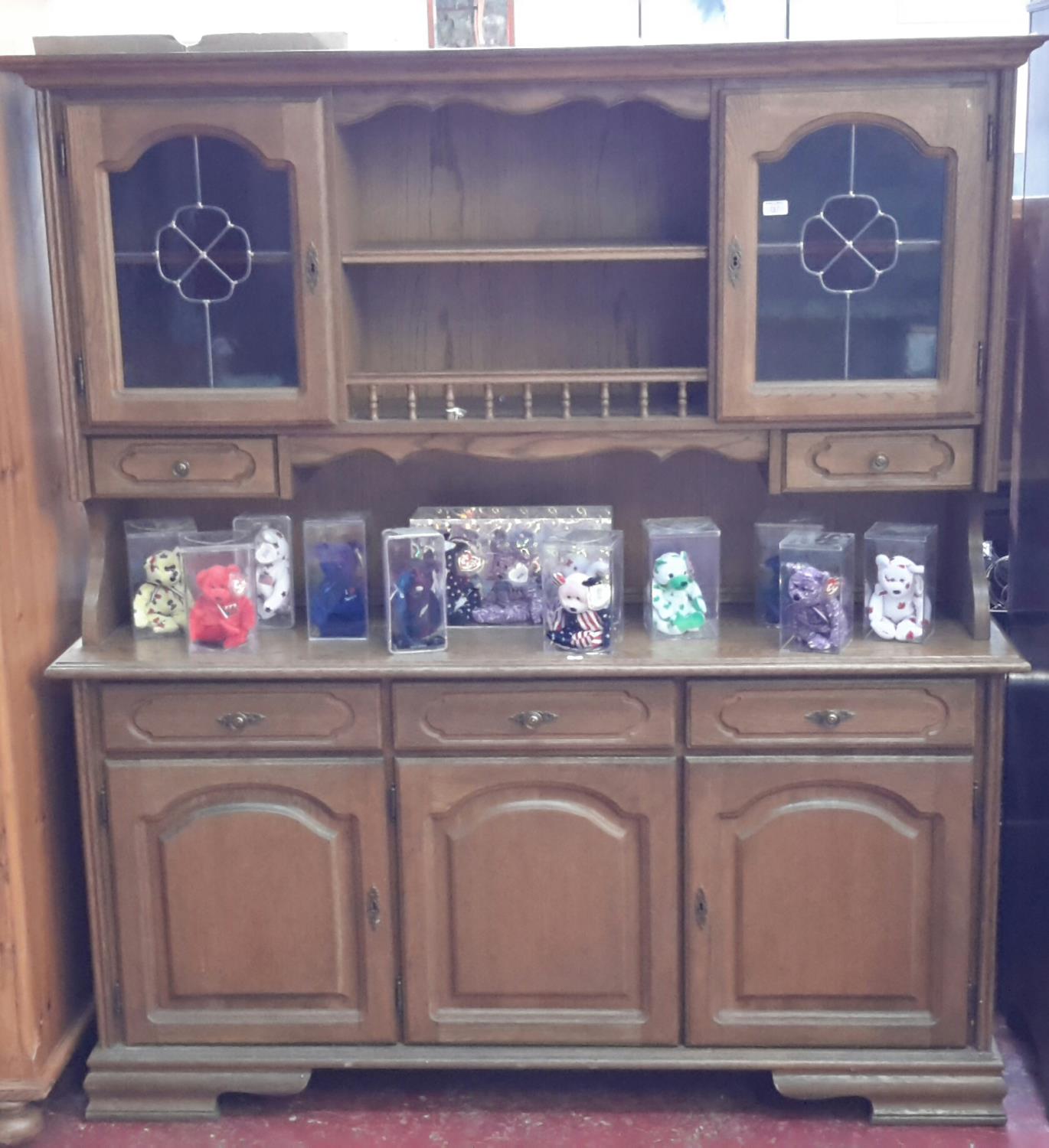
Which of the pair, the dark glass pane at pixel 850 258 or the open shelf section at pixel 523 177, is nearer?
the dark glass pane at pixel 850 258

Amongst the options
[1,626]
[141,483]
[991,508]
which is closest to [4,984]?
[1,626]

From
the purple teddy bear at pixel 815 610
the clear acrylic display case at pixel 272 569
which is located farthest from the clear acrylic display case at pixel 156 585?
the purple teddy bear at pixel 815 610

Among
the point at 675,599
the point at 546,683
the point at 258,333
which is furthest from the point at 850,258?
the point at 258,333

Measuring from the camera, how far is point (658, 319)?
2.37m

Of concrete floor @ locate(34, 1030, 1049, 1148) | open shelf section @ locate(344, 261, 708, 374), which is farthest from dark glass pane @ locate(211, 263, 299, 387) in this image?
concrete floor @ locate(34, 1030, 1049, 1148)

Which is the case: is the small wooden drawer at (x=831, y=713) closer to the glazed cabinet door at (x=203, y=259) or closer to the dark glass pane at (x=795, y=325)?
the dark glass pane at (x=795, y=325)

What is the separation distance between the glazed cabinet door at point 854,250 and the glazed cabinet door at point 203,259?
2.16ft

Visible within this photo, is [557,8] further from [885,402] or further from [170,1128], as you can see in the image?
[170,1128]

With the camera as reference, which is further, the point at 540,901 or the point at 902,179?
the point at 540,901

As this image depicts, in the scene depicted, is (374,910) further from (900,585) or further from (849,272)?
(849,272)

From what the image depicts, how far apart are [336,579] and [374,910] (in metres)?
0.55

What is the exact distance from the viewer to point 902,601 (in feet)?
7.12

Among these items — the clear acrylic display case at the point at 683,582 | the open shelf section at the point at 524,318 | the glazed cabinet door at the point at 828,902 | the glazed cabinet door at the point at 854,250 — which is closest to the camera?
the glazed cabinet door at the point at 854,250

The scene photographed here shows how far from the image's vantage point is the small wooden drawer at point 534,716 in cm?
211
